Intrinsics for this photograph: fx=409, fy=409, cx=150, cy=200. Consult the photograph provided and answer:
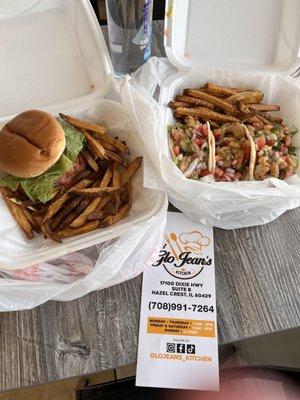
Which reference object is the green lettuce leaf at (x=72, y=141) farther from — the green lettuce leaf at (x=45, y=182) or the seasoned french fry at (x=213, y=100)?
the seasoned french fry at (x=213, y=100)

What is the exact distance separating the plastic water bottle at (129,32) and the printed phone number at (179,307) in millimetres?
556

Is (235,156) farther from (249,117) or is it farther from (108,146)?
(108,146)

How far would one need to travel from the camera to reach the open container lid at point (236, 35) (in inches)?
35.7

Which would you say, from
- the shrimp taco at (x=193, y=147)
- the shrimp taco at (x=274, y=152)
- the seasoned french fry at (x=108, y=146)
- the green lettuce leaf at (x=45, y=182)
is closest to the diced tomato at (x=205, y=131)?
the shrimp taco at (x=193, y=147)

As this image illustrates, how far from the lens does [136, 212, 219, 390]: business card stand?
0.66 m

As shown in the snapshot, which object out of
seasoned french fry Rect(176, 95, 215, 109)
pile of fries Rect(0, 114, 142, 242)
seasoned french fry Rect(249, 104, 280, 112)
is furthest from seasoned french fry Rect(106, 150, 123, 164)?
seasoned french fry Rect(249, 104, 280, 112)

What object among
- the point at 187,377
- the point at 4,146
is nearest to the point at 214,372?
the point at 187,377

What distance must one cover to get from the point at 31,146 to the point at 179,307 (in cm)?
38

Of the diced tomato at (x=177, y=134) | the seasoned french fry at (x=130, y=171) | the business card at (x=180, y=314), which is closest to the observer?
the business card at (x=180, y=314)

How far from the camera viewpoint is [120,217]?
0.73 metres

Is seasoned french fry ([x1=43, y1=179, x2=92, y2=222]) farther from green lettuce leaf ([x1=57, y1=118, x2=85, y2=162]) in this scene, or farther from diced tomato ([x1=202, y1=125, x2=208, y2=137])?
diced tomato ([x1=202, y1=125, x2=208, y2=137])

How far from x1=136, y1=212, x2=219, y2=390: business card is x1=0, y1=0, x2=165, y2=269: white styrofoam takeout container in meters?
0.11

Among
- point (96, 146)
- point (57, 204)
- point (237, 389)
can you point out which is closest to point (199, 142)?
point (96, 146)

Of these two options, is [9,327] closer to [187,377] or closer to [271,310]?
[187,377]
